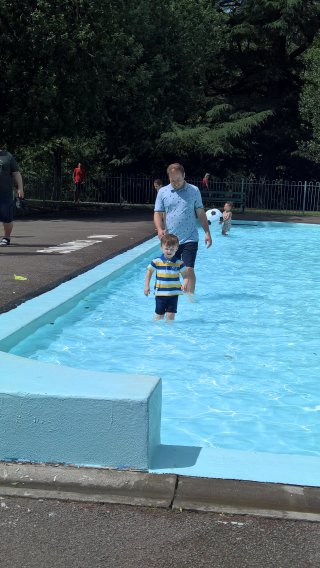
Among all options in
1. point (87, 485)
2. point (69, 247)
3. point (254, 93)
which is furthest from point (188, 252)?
point (254, 93)

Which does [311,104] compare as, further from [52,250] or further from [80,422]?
[80,422]

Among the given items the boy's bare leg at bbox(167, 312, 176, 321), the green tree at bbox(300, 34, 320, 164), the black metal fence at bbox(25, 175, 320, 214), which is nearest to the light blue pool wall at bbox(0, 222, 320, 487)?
the boy's bare leg at bbox(167, 312, 176, 321)

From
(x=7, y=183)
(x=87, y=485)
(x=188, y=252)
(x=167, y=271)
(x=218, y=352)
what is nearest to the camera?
(x=87, y=485)

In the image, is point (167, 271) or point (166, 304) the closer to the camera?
point (167, 271)

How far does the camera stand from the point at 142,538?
9.75 ft

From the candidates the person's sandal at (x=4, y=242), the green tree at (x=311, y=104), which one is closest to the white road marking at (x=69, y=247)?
the person's sandal at (x=4, y=242)

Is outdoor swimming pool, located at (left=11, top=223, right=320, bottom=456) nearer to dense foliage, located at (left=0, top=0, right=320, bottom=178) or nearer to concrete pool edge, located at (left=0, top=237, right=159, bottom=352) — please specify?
concrete pool edge, located at (left=0, top=237, right=159, bottom=352)

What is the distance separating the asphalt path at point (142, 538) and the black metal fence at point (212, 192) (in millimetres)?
30788

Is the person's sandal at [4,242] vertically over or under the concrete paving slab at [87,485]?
over

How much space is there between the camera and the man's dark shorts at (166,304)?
8078mm

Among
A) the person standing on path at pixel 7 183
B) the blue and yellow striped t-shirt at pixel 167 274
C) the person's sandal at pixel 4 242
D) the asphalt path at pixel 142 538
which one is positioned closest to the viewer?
the asphalt path at pixel 142 538

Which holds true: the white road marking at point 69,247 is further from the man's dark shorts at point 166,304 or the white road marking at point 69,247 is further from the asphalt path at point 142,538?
the asphalt path at point 142,538

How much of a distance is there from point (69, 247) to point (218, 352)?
7.18m

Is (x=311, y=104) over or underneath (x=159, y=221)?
over
